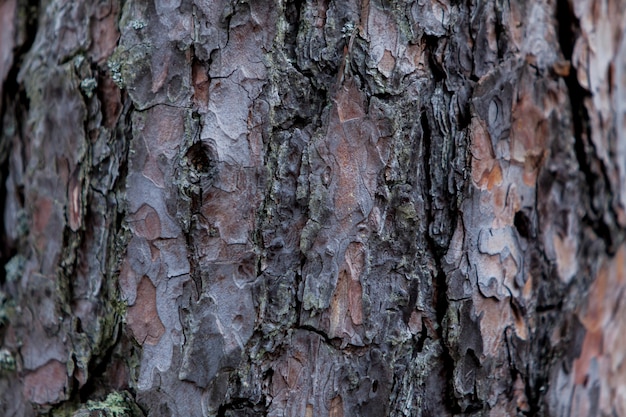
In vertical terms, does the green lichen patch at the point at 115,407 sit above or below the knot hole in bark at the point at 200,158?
below

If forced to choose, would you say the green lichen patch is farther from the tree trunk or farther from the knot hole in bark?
the knot hole in bark

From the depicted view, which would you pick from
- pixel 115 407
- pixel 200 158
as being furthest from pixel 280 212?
pixel 115 407

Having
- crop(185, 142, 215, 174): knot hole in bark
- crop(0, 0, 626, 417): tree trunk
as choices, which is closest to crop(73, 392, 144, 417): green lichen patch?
crop(0, 0, 626, 417): tree trunk

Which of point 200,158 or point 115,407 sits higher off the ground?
point 200,158

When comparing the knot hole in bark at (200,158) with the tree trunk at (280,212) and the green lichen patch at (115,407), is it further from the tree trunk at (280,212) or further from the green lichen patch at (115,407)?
the green lichen patch at (115,407)

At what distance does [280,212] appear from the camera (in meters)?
0.87

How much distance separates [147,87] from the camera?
87cm

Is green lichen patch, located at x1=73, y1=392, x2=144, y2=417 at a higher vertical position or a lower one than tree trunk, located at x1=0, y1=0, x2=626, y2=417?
lower

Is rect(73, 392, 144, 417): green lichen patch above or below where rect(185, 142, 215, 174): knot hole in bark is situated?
below

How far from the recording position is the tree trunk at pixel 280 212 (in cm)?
86

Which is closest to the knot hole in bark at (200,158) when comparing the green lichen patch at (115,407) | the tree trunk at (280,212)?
the tree trunk at (280,212)

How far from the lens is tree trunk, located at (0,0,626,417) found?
0.86 meters

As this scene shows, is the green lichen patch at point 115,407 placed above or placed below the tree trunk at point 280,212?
below

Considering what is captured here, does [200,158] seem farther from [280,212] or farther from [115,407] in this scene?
[115,407]
